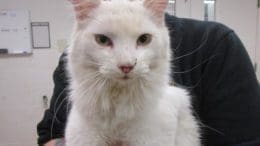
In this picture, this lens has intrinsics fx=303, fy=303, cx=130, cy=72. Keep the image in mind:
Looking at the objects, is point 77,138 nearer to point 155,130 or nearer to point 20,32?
point 155,130

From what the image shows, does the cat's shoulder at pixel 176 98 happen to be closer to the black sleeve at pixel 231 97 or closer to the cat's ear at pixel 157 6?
the black sleeve at pixel 231 97

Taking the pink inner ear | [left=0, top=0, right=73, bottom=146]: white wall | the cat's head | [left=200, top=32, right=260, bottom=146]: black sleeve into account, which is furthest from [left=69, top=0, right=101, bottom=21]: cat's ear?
[left=0, top=0, right=73, bottom=146]: white wall

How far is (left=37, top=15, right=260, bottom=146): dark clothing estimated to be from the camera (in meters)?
1.18

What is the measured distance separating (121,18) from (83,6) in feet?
0.45

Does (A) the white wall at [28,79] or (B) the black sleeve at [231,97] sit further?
(A) the white wall at [28,79]

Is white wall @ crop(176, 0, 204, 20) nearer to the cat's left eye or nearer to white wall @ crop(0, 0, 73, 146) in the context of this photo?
white wall @ crop(0, 0, 73, 146)

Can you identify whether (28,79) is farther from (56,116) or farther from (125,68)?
(125,68)

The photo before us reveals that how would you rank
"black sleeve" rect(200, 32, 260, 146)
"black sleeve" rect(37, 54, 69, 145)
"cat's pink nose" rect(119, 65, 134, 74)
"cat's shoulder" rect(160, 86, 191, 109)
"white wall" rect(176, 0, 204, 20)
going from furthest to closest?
"white wall" rect(176, 0, 204, 20), "black sleeve" rect(37, 54, 69, 145), "black sleeve" rect(200, 32, 260, 146), "cat's shoulder" rect(160, 86, 191, 109), "cat's pink nose" rect(119, 65, 134, 74)

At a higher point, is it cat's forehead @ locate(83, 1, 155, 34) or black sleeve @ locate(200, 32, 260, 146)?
cat's forehead @ locate(83, 1, 155, 34)

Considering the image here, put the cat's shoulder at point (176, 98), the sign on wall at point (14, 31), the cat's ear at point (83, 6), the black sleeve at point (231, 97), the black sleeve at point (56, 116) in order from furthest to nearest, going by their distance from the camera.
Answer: the sign on wall at point (14, 31), the black sleeve at point (56, 116), the black sleeve at point (231, 97), the cat's shoulder at point (176, 98), the cat's ear at point (83, 6)

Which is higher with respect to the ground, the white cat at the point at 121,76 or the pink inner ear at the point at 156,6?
the pink inner ear at the point at 156,6

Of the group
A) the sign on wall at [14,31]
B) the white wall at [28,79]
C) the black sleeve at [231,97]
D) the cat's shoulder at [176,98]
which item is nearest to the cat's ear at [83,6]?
the cat's shoulder at [176,98]

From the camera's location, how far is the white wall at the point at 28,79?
330 cm

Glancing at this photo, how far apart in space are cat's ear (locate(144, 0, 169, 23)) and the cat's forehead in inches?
0.8
